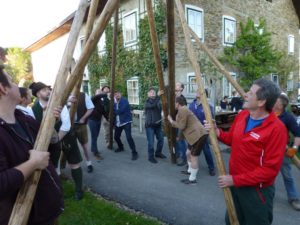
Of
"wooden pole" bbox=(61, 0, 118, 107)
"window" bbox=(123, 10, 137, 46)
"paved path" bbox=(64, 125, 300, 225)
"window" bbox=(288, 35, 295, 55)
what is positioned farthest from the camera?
"window" bbox=(288, 35, 295, 55)

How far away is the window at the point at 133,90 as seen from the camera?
1225 cm

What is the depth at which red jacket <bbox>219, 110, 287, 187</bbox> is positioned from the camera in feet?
7.20

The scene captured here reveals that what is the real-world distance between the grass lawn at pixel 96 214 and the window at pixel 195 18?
9.19 metres

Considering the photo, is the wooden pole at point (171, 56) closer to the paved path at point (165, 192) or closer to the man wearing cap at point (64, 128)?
the paved path at point (165, 192)

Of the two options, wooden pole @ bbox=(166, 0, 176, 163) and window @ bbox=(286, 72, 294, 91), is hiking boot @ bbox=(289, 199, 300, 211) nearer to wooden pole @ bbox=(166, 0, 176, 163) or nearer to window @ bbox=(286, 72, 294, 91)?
wooden pole @ bbox=(166, 0, 176, 163)

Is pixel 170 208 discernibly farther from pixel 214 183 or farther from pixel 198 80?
pixel 198 80

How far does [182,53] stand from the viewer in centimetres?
1141

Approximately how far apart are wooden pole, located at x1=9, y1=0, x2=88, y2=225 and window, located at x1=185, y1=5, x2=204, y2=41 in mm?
9401

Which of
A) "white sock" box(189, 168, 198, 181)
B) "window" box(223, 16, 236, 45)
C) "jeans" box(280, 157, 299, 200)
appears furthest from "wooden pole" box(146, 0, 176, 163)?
"window" box(223, 16, 236, 45)

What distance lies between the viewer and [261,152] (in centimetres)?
224

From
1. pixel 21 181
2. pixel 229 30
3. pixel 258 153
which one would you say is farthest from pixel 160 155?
pixel 229 30

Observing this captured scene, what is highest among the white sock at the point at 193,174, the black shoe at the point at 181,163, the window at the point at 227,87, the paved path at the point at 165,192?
the window at the point at 227,87

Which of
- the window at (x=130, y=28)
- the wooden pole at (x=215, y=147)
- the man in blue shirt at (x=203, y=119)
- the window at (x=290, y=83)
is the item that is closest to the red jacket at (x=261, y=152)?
the wooden pole at (x=215, y=147)

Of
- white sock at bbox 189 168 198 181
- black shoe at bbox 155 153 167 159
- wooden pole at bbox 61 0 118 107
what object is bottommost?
black shoe at bbox 155 153 167 159
